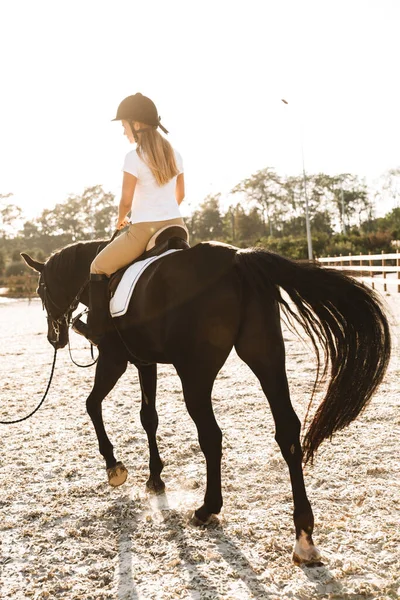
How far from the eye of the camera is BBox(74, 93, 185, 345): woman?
357 centimetres

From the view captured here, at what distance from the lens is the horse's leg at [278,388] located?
2.90 meters

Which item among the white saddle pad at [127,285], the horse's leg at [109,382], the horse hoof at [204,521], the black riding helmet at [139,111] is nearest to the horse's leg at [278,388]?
the horse hoof at [204,521]

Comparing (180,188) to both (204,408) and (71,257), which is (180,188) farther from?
(204,408)

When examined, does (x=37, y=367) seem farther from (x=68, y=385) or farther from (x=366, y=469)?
(x=366, y=469)

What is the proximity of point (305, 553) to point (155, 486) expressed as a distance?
1.39 m

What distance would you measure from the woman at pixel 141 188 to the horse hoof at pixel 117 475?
96 centimetres

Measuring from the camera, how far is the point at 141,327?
3.45 metres

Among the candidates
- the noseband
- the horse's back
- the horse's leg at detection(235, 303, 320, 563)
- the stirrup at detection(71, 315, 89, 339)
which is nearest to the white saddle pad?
the horse's back

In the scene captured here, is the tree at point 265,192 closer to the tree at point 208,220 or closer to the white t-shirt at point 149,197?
the tree at point 208,220

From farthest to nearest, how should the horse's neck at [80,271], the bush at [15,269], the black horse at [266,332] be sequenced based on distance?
the bush at [15,269] → the horse's neck at [80,271] → the black horse at [266,332]

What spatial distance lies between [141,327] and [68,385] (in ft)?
15.2

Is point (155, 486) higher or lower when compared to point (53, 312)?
lower

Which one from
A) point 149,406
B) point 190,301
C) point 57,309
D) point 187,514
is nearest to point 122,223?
point 190,301

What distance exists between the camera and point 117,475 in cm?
379
